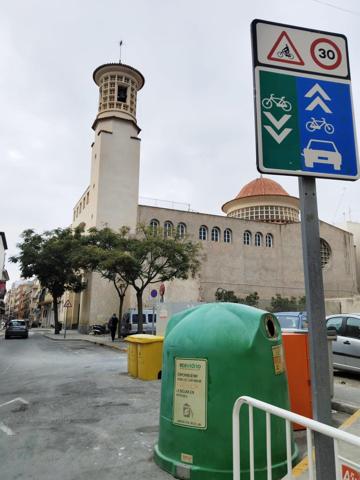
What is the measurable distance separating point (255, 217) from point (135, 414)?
158 feet

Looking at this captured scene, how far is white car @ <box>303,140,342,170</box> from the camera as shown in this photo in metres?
2.30

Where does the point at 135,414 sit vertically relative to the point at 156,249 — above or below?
below

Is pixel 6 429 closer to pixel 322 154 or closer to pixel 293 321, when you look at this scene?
pixel 322 154

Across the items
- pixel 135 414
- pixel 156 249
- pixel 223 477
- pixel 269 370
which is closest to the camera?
pixel 223 477

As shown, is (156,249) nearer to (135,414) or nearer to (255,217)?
(135,414)

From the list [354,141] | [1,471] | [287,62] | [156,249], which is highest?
[156,249]

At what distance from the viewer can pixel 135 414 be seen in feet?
22.5

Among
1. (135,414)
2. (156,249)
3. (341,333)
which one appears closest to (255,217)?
(156,249)

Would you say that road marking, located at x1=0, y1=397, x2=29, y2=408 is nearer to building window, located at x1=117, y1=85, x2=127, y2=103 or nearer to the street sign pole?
the street sign pole

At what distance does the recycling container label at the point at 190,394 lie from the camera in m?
4.15

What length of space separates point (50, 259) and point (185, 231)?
13.6m

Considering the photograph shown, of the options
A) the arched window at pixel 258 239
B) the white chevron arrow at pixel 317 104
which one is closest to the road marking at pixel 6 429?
the white chevron arrow at pixel 317 104

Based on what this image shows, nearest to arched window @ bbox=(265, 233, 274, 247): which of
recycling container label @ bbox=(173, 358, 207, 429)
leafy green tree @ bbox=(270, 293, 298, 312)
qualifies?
leafy green tree @ bbox=(270, 293, 298, 312)

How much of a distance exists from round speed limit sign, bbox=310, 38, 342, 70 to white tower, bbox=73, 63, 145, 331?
36485mm
